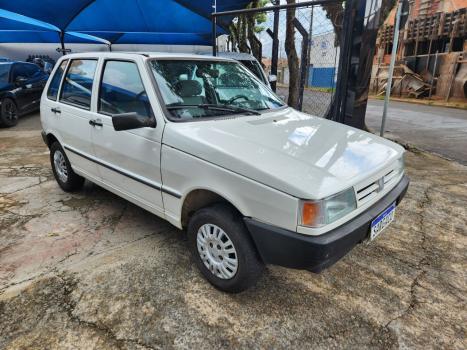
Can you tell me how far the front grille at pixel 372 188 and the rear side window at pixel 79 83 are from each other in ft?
8.47

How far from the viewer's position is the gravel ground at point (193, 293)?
2.02 meters

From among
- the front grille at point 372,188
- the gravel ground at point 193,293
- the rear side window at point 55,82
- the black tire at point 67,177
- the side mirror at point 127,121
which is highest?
the rear side window at point 55,82

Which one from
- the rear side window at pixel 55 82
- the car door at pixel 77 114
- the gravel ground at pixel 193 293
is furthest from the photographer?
the rear side window at pixel 55 82

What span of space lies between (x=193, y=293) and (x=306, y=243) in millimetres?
1002

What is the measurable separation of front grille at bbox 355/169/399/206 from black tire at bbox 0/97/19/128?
31.1ft

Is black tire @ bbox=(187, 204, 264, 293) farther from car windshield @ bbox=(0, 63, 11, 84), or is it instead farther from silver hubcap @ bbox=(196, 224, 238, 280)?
car windshield @ bbox=(0, 63, 11, 84)

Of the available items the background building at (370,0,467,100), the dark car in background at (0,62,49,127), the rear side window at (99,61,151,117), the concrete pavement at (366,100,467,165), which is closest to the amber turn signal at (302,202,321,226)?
the rear side window at (99,61,151,117)

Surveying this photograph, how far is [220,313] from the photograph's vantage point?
2.21 metres

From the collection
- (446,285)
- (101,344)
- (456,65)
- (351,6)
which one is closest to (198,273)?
(101,344)

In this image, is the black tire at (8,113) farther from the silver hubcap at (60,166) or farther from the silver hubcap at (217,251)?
the silver hubcap at (217,251)

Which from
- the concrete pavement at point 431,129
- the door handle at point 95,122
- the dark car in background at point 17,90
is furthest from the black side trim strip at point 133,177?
the dark car in background at point 17,90

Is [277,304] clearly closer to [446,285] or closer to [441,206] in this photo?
[446,285]

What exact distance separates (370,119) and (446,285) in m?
9.27

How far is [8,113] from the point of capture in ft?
29.1
